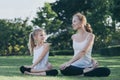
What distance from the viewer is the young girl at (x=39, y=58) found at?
1150cm

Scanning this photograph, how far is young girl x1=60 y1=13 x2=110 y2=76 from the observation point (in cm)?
1098

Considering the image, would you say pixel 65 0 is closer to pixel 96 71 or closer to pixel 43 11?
pixel 43 11

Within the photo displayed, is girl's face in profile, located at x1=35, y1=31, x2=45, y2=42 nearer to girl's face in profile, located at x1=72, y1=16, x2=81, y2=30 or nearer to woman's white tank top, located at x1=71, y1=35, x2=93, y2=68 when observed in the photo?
girl's face in profile, located at x1=72, y1=16, x2=81, y2=30

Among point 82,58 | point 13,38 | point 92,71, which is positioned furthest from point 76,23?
point 13,38

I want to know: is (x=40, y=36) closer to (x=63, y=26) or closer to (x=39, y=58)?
(x=39, y=58)

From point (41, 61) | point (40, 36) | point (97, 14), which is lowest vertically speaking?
point (41, 61)

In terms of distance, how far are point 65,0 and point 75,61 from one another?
62781 mm

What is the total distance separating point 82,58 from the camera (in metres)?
11.1

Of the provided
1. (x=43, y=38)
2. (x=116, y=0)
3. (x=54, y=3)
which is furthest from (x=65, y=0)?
(x=43, y=38)

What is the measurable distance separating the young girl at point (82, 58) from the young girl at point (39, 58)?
483mm

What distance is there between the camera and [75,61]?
11.1m

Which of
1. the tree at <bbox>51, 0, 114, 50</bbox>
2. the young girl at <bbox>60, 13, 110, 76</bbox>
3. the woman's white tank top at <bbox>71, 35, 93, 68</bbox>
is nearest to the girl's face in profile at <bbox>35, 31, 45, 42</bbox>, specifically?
the young girl at <bbox>60, 13, 110, 76</bbox>

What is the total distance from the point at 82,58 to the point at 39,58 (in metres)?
1.18

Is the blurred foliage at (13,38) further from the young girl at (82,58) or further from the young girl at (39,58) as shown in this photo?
the young girl at (82,58)
